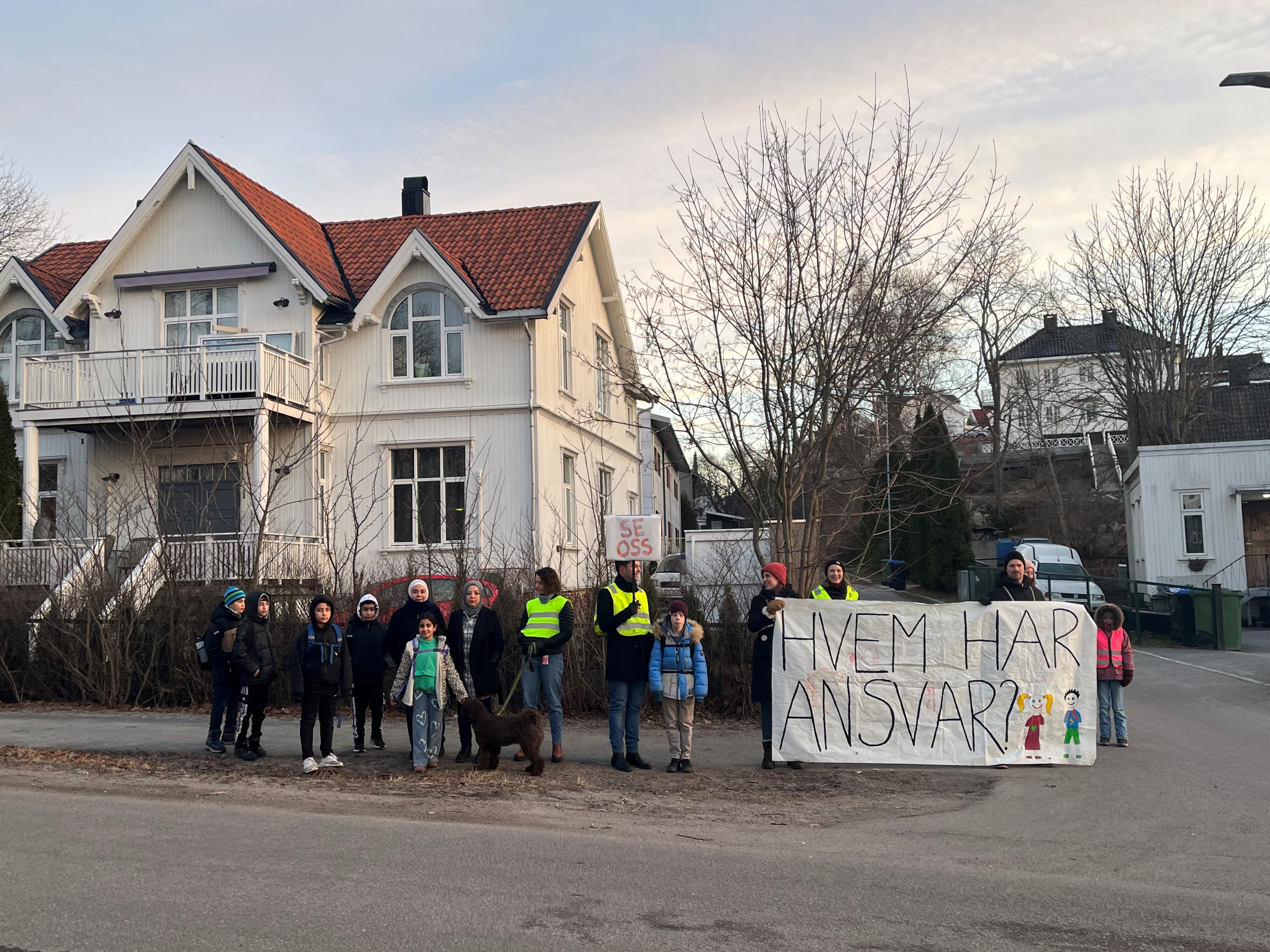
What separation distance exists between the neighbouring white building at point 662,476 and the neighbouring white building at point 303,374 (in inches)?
119

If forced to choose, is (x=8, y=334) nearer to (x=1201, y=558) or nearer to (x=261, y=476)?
(x=261, y=476)

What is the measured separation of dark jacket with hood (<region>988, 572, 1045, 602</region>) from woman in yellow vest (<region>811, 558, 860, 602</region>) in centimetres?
144

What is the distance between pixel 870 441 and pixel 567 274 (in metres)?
10.9

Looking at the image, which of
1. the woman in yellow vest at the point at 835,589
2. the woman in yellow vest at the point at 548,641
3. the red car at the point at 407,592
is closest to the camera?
the woman in yellow vest at the point at 548,641

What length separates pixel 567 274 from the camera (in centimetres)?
2511

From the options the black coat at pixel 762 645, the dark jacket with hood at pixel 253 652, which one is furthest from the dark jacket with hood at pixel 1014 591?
the dark jacket with hood at pixel 253 652

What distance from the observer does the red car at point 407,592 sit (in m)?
14.1

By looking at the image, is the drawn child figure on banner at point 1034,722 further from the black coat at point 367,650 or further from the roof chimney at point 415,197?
the roof chimney at point 415,197

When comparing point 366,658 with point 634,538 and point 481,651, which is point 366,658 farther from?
point 634,538

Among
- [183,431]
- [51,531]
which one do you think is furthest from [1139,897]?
[183,431]

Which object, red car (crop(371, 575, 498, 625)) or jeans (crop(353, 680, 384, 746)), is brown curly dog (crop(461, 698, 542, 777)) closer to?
jeans (crop(353, 680, 384, 746))

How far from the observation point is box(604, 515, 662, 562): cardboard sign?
12297 mm

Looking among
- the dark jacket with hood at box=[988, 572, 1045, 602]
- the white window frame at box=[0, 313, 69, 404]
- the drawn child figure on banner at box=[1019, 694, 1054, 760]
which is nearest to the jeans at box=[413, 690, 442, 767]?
the drawn child figure on banner at box=[1019, 694, 1054, 760]

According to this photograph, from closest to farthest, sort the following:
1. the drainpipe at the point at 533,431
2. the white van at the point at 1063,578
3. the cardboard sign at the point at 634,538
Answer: the cardboard sign at the point at 634,538 → the drainpipe at the point at 533,431 → the white van at the point at 1063,578
